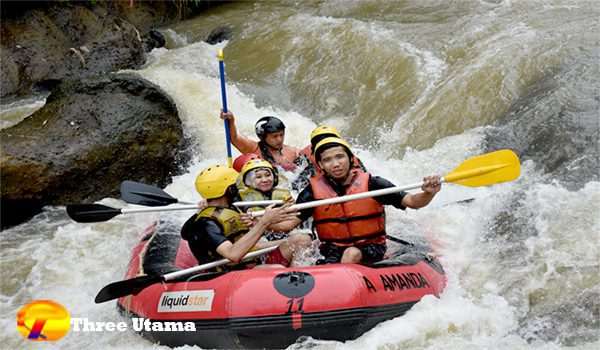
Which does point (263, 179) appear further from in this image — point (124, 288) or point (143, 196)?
point (124, 288)

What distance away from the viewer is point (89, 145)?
6898 millimetres

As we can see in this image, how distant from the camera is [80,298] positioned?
17.1 ft

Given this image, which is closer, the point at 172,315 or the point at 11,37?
the point at 172,315

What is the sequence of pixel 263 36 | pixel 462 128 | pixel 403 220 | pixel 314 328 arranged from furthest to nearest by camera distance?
pixel 263 36 → pixel 462 128 → pixel 403 220 → pixel 314 328

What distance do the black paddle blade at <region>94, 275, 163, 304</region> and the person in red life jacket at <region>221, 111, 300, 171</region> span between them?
210cm

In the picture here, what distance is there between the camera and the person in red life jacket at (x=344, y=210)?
4.31 meters

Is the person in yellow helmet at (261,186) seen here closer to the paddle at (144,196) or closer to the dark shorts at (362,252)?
the dark shorts at (362,252)

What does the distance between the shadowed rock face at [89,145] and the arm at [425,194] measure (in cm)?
369

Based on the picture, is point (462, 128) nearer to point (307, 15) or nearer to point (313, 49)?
point (313, 49)

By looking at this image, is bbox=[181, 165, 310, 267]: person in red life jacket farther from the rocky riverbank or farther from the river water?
the rocky riverbank

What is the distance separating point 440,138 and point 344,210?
2.86 meters

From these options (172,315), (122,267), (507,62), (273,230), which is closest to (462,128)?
(507,62)

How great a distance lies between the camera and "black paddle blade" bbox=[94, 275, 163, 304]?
4.03 metres

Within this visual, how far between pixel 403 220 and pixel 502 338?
5.75 ft
